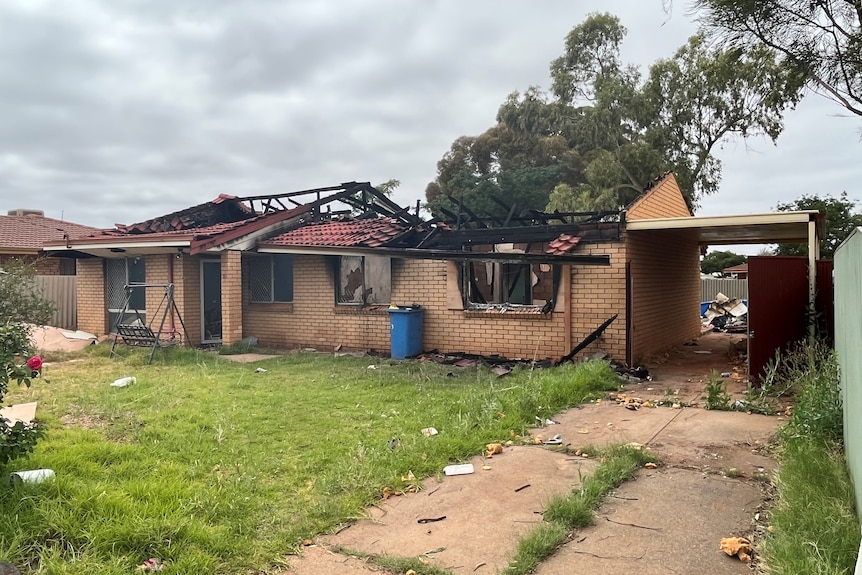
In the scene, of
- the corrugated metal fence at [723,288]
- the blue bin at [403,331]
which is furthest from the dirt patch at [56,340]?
the corrugated metal fence at [723,288]

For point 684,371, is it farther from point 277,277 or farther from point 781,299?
point 277,277

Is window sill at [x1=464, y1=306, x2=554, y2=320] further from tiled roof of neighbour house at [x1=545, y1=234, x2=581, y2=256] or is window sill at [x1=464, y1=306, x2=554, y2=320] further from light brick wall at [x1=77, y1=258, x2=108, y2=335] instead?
light brick wall at [x1=77, y1=258, x2=108, y2=335]

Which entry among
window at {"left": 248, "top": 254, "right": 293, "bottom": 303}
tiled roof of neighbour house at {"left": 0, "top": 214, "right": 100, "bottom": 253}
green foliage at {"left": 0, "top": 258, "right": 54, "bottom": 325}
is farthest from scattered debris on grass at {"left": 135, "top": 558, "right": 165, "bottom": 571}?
tiled roof of neighbour house at {"left": 0, "top": 214, "right": 100, "bottom": 253}

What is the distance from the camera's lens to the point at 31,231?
2191cm

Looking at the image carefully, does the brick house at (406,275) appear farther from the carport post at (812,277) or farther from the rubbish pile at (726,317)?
the rubbish pile at (726,317)

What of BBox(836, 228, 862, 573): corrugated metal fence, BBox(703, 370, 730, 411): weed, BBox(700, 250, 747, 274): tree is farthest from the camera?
BBox(700, 250, 747, 274): tree

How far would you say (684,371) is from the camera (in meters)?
9.62

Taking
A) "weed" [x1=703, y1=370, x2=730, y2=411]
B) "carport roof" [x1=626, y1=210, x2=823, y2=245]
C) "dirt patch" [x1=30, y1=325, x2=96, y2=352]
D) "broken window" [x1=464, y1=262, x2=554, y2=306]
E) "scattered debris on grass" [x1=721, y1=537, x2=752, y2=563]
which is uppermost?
"carport roof" [x1=626, y1=210, x2=823, y2=245]

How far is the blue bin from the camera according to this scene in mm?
10977

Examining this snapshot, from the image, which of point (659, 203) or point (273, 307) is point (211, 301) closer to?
point (273, 307)

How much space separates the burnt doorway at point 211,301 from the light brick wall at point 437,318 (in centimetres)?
66

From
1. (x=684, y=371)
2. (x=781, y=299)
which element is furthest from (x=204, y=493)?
(x=684, y=371)

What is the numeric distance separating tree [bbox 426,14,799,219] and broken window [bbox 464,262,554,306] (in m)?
12.3

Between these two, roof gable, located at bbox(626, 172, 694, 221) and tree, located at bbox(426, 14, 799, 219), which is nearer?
roof gable, located at bbox(626, 172, 694, 221)
